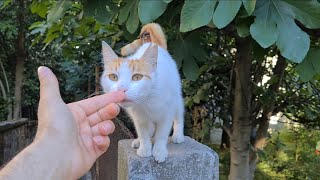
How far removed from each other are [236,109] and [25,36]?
553 cm

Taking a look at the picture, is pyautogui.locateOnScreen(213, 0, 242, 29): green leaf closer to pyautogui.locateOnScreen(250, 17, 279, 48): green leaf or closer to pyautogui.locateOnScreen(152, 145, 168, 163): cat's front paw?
pyautogui.locateOnScreen(250, 17, 279, 48): green leaf

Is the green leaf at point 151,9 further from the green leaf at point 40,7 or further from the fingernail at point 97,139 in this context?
the green leaf at point 40,7

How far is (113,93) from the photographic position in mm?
1412

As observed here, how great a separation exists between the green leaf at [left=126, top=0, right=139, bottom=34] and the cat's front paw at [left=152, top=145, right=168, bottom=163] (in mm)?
521

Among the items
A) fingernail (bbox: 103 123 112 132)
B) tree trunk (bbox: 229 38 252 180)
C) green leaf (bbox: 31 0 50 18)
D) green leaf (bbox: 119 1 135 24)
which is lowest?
tree trunk (bbox: 229 38 252 180)

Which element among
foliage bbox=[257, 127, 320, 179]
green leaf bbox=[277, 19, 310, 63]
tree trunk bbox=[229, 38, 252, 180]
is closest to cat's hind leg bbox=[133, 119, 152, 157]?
green leaf bbox=[277, 19, 310, 63]

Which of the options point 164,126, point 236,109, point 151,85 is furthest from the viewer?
point 236,109

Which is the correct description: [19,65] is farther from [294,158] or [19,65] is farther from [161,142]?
[161,142]

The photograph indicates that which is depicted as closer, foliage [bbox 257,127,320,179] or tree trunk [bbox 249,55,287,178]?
tree trunk [bbox 249,55,287,178]

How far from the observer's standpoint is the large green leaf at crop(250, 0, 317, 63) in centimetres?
146

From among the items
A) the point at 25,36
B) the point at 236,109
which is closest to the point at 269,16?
the point at 236,109

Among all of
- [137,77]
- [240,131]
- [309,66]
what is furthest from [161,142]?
[240,131]

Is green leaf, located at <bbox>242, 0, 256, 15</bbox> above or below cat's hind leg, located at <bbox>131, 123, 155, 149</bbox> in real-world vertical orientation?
above

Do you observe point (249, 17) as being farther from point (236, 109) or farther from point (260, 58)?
point (236, 109)
